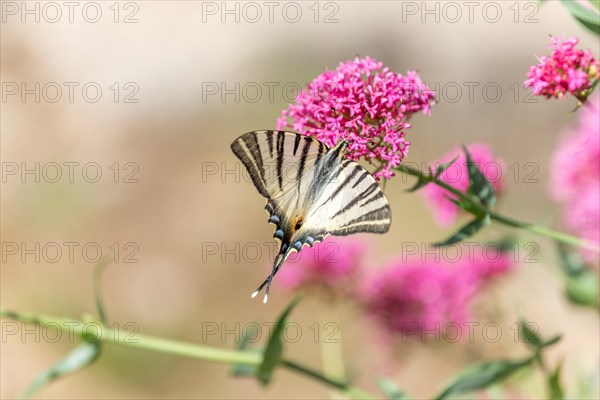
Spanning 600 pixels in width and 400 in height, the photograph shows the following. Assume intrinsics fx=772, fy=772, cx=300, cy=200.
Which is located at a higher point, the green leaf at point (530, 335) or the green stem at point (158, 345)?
the green leaf at point (530, 335)

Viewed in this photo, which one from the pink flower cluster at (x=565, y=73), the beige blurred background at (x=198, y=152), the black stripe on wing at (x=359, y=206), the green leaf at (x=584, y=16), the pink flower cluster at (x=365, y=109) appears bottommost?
the beige blurred background at (x=198, y=152)

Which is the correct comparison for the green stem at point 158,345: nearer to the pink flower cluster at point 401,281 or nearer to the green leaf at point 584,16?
the pink flower cluster at point 401,281

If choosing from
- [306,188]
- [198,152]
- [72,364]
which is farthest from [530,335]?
[198,152]

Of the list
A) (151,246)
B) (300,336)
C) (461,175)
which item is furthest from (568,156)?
(151,246)

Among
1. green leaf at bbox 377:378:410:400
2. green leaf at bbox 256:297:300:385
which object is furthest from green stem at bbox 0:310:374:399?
green leaf at bbox 377:378:410:400

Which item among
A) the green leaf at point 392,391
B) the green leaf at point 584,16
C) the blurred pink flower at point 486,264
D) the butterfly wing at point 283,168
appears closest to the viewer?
the green leaf at point 584,16

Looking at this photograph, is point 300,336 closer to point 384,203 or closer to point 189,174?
point 189,174

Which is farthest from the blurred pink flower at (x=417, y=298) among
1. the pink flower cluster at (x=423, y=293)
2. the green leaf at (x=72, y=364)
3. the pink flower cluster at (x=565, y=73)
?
the pink flower cluster at (x=565, y=73)
